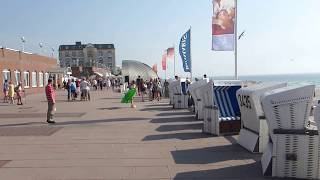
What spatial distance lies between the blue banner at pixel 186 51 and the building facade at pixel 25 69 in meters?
15.1

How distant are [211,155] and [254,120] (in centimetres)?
119

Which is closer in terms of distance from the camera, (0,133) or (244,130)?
(244,130)

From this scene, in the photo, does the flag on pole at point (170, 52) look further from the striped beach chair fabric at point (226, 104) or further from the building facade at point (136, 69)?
the building facade at point (136, 69)

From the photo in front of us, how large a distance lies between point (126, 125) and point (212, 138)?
4.05 metres

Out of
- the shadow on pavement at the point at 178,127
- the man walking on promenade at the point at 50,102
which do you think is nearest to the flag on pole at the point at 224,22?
the shadow on pavement at the point at 178,127

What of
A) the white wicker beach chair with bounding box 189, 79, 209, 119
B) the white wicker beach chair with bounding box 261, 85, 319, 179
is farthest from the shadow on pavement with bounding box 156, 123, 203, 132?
the white wicker beach chair with bounding box 261, 85, 319, 179

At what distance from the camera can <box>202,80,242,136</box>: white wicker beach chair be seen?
13.2 m

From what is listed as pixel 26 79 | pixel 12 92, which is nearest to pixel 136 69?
pixel 26 79

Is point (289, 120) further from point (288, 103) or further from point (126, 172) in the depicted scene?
point (126, 172)

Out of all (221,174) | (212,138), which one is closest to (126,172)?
(221,174)

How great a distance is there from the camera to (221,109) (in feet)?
44.2

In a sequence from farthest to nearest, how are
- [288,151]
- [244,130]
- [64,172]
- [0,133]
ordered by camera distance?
[0,133] < [244,130] < [64,172] < [288,151]

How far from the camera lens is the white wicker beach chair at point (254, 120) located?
10219mm

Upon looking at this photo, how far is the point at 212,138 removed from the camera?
1267 cm
